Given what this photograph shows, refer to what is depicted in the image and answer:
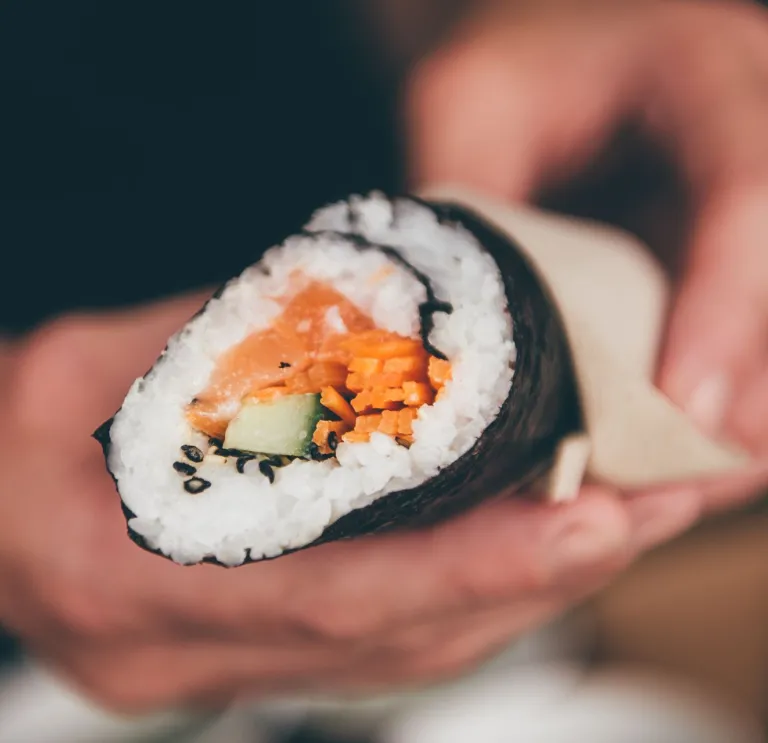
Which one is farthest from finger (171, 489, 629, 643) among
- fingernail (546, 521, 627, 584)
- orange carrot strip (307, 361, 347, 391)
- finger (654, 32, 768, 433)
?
orange carrot strip (307, 361, 347, 391)

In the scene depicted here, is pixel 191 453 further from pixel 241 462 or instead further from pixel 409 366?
pixel 409 366

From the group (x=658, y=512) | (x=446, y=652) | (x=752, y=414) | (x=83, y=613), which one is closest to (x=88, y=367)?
(x=83, y=613)

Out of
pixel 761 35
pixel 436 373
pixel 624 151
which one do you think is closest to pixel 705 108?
pixel 624 151

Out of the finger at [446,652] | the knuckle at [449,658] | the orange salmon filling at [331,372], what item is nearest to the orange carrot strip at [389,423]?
the orange salmon filling at [331,372]

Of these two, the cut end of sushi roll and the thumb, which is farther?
the thumb

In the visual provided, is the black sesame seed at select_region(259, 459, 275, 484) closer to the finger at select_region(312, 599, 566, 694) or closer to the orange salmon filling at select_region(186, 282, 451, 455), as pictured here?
the orange salmon filling at select_region(186, 282, 451, 455)

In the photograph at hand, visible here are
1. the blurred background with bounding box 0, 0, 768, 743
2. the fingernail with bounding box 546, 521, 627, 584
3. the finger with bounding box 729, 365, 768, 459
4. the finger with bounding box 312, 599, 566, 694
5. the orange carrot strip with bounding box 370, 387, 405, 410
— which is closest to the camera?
the orange carrot strip with bounding box 370, 387, 405, 410
